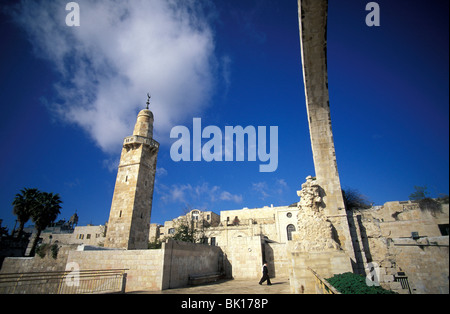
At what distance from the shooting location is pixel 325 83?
24.1ft

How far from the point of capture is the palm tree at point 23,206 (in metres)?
24.9

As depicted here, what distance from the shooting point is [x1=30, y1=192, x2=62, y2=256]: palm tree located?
2481 centimetres

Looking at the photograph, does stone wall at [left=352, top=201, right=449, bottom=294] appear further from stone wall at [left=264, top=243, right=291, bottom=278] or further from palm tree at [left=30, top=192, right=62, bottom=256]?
palm tree at [left=30, top=192, right=62, bottom=256]

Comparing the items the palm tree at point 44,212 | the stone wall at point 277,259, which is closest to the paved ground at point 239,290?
the stone wall at point 277,259

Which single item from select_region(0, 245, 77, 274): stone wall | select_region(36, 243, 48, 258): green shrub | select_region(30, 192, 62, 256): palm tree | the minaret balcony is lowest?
select_region(0, 245, 77, 274): stone wall

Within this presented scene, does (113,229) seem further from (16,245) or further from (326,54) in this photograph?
(16,245)

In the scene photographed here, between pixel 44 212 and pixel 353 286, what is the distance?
31563 millimetres

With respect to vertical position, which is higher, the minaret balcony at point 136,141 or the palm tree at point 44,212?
the minaret balcony at point 136,141

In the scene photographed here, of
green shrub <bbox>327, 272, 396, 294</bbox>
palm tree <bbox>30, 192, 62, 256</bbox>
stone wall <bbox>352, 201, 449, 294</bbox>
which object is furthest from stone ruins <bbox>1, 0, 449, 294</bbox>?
palm tree <bbox>30, 192, 62, 256</bbox>

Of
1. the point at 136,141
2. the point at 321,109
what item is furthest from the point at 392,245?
the point at 136,141

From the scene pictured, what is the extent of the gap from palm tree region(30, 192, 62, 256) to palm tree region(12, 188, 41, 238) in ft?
2.06

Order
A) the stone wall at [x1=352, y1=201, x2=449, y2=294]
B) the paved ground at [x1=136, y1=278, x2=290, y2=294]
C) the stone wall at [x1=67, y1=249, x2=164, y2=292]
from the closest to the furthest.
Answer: the stone wall at [x1=352, y1=201, x2=449, y2=294]
the paved ground at [x1=136, y1=278, x2=290, y2=294]
the stone wall at [x1=67, y1=249, x2=164, y2=292]

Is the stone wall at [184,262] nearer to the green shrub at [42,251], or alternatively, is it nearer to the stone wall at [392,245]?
the stone wall at [392,245]

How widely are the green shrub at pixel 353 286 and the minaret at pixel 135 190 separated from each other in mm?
15201
